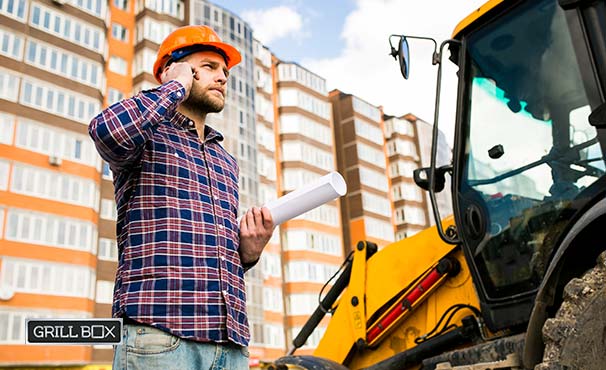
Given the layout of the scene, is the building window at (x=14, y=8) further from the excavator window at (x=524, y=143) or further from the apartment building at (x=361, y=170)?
the excavator window at (x=524, y=143)

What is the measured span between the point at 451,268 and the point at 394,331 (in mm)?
840

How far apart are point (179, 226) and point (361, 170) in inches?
1773

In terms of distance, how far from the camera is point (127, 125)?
189cm

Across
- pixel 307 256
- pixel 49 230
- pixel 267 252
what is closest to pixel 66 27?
pixel 49 230

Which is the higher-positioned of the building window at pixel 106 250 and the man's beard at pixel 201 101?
the building window at pixel 106 250

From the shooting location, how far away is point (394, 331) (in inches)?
214

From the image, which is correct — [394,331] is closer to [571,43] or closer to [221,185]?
[571,43]

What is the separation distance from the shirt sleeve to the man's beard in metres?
0.30

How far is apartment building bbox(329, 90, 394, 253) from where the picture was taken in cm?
4588

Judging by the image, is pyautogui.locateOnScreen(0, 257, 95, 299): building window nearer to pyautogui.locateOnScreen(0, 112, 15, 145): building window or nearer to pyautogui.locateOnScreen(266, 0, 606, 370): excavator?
pyautogui.locateOnScreen(0, 112, 15, 145): building window

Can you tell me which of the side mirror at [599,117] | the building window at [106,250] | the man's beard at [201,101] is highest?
the building window at [106,250]

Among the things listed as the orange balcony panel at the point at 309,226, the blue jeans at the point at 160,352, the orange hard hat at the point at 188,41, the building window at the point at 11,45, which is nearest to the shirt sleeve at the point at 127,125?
the orange hard hat at the point at 188,41

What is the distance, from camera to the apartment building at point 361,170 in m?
45.9

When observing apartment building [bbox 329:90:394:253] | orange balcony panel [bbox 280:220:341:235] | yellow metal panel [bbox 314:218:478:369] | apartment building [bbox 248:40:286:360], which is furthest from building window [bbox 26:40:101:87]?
yellow metal panel [bbox 314:218:478:369]
